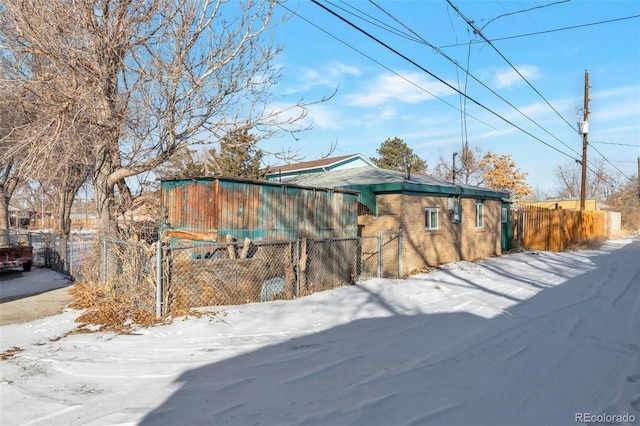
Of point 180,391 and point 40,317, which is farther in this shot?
point 40,317

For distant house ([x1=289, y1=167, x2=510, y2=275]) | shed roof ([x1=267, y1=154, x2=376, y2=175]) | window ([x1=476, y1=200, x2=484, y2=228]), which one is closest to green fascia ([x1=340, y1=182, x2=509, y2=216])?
distant house ([x1=289, y1=167, x2=510, y2=275])

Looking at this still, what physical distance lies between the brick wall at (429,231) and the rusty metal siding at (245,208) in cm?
265

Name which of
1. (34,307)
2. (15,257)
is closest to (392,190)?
(34,307)

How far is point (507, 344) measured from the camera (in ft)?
18.1

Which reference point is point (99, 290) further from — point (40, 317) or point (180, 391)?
point (180, 391)

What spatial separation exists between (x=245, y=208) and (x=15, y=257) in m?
8.63

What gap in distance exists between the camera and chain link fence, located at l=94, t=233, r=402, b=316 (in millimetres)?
6480

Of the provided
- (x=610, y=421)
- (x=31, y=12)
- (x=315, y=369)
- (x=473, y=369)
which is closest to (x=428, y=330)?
(x=473, y=369)

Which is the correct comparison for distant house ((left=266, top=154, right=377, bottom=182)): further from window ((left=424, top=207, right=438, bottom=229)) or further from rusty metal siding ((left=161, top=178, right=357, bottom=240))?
rusty metal siding ((left=161, top=178, right=357, bottom=240))

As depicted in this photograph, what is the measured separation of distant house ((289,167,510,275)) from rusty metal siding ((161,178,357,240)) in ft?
8.61

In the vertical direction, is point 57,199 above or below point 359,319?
above

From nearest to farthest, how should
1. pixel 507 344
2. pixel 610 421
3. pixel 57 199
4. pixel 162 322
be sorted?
pixel 610 421, pixel 507 344, pixel 162 322, pixel 57 199

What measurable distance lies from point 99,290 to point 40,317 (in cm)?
101

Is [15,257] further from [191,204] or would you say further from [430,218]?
[430,218]
